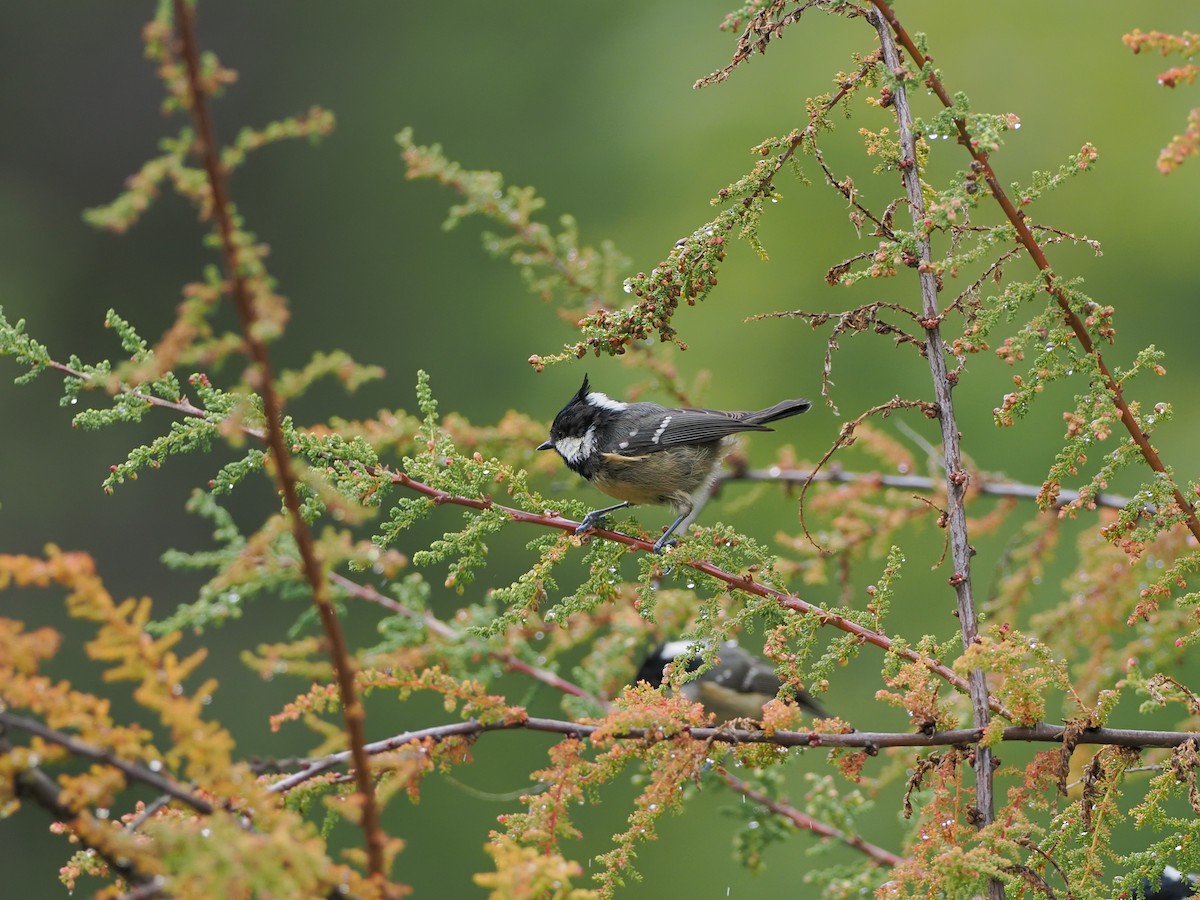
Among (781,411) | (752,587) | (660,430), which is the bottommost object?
(752,587)

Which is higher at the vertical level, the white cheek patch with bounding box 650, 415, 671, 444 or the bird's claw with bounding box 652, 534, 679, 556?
the white cheek patch with bounding box 650, 415, 671, 444

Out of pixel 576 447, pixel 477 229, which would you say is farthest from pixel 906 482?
pixel 477 229

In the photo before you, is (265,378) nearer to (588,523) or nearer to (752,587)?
(752,587)

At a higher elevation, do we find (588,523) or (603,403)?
(603,403)

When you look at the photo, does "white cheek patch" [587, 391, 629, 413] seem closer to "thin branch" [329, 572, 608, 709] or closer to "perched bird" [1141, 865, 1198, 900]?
"thin branch" [329, 572, 608, 709]

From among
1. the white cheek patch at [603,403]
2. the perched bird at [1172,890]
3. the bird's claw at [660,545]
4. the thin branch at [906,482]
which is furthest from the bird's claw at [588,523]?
the white cheek patch at [603,403]

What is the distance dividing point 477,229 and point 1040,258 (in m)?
7.78

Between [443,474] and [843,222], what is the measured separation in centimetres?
513

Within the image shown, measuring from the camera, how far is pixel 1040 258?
5.73 ft

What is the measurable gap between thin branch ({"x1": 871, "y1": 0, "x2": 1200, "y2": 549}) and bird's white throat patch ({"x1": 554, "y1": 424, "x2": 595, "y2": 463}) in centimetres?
203

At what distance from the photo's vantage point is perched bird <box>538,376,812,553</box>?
12.1 ft

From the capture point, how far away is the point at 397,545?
806 cm

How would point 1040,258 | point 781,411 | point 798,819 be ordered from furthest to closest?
point 781,411, point 798,819, point 1040,258

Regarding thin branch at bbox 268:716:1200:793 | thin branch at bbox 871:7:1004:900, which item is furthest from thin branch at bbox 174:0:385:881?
thin branch at bbox 871:7:1004:900
